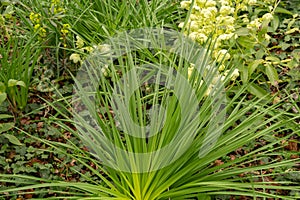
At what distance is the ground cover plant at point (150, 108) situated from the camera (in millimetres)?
1919

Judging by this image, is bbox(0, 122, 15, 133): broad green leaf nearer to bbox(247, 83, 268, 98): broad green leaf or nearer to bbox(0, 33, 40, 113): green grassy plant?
bbox(0, 33, 40, 113): green grassy plant

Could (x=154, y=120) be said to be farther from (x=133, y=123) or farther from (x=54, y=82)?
(x=54, y=82)

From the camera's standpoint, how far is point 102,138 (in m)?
2.04

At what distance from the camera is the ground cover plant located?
6.30 feet

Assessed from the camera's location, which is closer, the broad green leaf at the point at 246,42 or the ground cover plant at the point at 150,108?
the ground cover plant at the point at 150,108

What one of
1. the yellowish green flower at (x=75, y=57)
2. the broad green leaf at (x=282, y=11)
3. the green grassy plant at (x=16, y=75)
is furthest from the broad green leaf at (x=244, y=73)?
the green grassy plant at (x=16, y=75)

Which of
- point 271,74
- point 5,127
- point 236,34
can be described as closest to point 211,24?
point 236,34

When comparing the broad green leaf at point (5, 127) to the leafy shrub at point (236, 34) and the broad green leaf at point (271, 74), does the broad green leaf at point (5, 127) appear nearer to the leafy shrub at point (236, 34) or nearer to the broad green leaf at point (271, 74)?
the leafy shrub at point (236, 34)

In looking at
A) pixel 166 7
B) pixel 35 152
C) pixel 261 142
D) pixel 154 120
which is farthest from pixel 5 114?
pixel 261 142

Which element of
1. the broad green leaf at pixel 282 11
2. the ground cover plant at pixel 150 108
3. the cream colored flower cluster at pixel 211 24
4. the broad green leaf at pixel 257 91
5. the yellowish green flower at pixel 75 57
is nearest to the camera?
the ground cover plant at pixel 150 108

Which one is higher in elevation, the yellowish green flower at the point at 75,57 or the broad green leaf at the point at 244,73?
the yellowish green flower at the point at 75,57

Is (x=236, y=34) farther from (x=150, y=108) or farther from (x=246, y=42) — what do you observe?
(x=150, y=108)

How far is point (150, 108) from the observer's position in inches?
108

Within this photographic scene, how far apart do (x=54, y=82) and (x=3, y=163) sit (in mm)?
735
